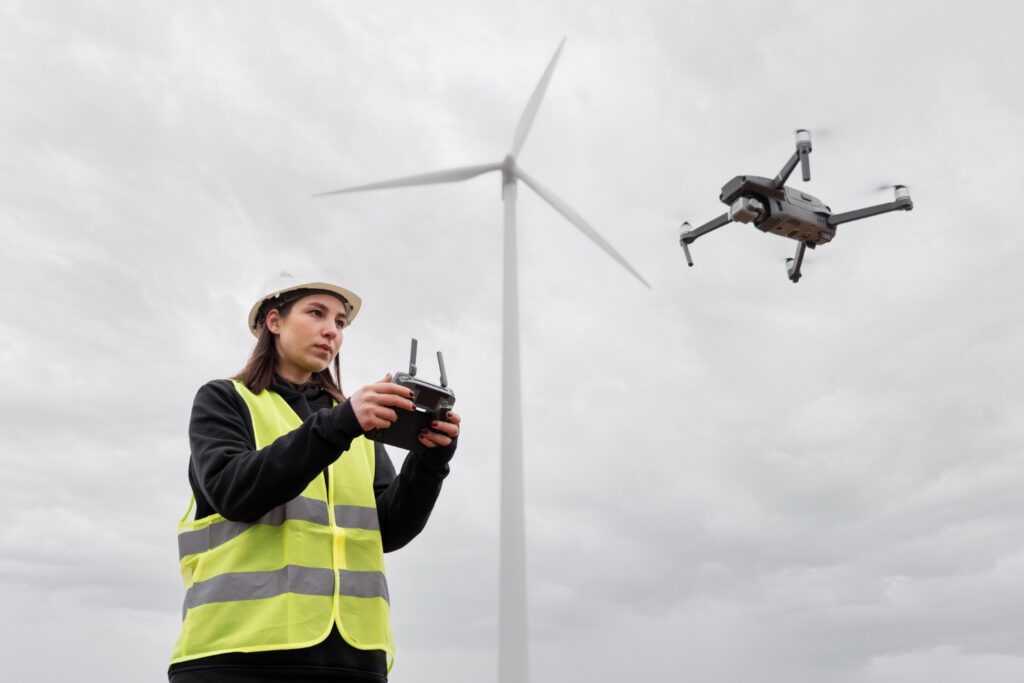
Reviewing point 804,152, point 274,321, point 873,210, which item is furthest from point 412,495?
point 873,210

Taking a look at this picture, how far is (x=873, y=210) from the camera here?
14.4m

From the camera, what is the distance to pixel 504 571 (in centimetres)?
1798

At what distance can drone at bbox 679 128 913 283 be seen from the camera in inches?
539

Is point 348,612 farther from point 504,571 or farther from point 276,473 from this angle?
point 504,571

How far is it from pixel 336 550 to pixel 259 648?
65 cm

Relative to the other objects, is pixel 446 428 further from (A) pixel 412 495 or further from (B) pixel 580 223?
(B) pixel 580 223

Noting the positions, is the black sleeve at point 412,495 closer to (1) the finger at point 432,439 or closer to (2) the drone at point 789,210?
(1) the finger at point 432,439

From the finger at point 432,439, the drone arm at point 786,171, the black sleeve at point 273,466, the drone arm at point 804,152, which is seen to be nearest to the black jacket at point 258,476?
the black sleeve at point 273,466

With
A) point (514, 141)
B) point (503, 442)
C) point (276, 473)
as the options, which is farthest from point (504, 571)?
point (276, 473)

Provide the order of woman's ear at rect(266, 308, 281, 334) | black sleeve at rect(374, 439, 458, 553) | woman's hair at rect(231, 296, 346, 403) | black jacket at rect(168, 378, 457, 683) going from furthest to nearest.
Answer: woman's ear at rect(266, 308, 281, 334) < woman's hair at rect(231, 296, 346, 403) < black sleeve at rect(374, 439, 458, 553) < black jacket at rect(168, 378, 457, 683)

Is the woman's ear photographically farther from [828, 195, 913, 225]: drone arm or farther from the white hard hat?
[828, 195, 913, 225]: drone arm

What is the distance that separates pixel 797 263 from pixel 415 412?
11.8 m

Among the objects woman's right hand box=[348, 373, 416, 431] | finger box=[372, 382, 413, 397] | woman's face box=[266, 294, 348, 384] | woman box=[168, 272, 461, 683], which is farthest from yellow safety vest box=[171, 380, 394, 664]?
finger box=[372, 382, 413, 397]

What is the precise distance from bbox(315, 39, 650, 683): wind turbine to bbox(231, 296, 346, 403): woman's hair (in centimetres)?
1169
